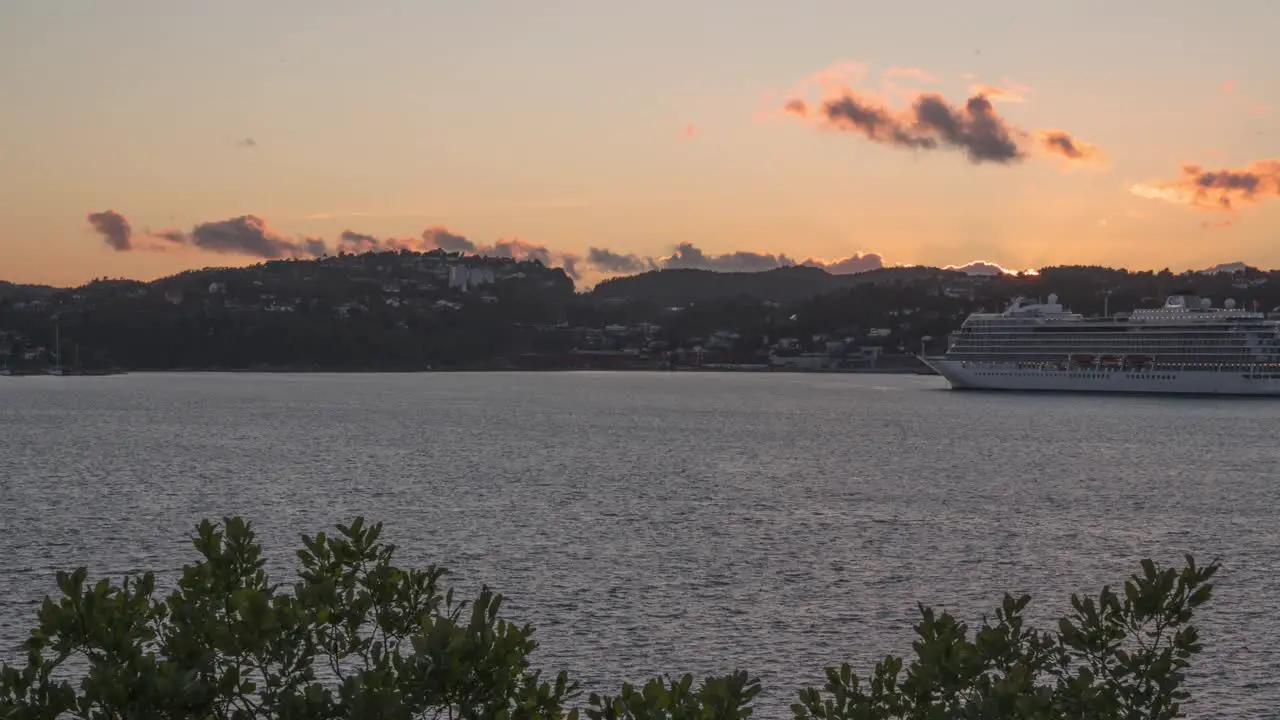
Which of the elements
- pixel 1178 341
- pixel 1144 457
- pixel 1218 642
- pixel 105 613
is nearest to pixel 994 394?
pixel 1178 341

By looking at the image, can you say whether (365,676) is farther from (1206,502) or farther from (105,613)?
(1206,502)

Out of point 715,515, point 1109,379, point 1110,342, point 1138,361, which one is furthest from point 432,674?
point 1109,379

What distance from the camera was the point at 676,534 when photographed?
44906 millimetres

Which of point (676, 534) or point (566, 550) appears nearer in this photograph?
point (566, 550)

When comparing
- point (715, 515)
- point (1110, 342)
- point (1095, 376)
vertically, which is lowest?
point (715, 515)

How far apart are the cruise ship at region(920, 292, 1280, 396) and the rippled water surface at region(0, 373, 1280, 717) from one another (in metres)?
34.9

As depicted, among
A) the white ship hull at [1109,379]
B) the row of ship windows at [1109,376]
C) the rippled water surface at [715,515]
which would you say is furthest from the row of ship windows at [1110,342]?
the rippled water surface at [715,515]

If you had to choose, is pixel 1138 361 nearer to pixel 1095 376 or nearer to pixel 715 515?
pixel 1095 376

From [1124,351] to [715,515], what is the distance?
11896 centimetres

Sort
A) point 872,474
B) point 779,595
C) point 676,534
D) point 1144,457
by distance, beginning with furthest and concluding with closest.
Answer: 1. point 1144,457
2. point 872,474
3. point 676,534
4. point 779,595

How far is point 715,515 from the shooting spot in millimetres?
50844

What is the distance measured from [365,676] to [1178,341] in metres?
155

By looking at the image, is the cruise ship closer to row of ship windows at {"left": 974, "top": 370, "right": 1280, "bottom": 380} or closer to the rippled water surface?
row of ship windows at {"left": 974, "top": 370, "right": 1280, "bottom": 380}

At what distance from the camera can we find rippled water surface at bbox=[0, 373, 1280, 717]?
1142 inches
